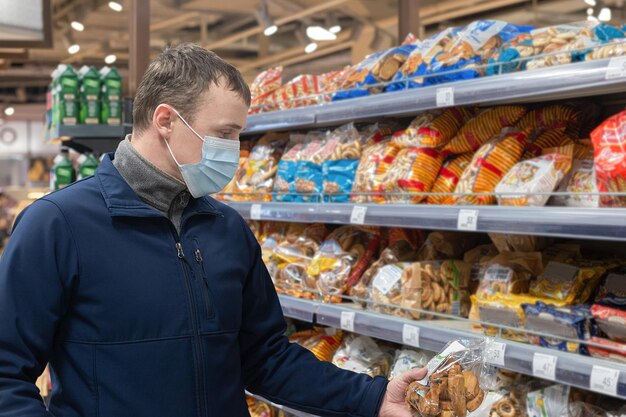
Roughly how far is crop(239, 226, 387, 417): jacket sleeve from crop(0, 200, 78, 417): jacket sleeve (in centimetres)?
48

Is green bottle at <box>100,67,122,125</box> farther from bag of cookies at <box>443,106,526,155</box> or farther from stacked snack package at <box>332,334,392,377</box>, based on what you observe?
bag of cookies at <box>443,106,526,155</box>

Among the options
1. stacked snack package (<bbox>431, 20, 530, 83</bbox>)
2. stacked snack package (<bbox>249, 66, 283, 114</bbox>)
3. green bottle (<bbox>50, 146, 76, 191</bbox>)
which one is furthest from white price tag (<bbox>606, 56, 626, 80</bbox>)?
green bottle (<bbox>50, 146, 76, 191</bbox>)

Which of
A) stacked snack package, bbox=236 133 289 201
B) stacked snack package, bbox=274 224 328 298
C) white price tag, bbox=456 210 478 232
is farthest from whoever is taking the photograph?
stacked snack package, bbox=236 133 289 201

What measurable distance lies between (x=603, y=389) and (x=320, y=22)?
8.43m

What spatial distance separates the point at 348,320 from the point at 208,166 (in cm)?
121

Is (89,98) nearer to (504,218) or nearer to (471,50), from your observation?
(471,50)

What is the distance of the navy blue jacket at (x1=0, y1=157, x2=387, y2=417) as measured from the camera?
1474 millimetres

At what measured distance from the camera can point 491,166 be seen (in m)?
2.49

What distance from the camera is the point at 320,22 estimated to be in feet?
32.2

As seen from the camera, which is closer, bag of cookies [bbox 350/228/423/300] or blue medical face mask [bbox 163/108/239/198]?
blue medical face mask [bbox 163/108/239/198]

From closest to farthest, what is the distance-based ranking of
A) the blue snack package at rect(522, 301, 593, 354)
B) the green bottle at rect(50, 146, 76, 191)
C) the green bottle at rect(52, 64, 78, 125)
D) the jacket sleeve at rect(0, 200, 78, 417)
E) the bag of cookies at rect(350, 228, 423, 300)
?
the jacket sleeve at rect(0, 200, 78, 417)
the blue snack package at rect(522, 301, 593, 354)
the bag of cookies at rect(350, 228, 423, 300)
the green bottle at rect(52, 64, 78, 125)
the green bottle at rect(50, 146, 76, 191)

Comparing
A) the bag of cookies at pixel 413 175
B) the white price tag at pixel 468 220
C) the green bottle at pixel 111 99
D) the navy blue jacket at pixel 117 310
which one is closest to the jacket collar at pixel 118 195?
the navy blue jacket at pixel 117 310

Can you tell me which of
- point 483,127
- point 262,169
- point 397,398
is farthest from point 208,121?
point 262,169

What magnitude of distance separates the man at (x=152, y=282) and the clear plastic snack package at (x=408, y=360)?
93cm
